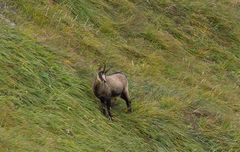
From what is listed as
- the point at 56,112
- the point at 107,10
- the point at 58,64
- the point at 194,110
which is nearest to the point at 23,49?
the point at 58,64

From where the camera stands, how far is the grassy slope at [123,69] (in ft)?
20.0

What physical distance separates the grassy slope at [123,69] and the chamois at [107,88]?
0.11 meters

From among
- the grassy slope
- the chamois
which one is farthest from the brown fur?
the grassy slope

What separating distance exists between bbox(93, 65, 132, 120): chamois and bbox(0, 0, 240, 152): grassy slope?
0.11 m

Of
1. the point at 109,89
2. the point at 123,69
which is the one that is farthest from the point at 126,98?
the point at 123,69

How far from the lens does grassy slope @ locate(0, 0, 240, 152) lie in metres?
6.09

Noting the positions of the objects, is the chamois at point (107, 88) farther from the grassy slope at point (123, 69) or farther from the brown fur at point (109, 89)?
the grassy slope at point (123, 69)

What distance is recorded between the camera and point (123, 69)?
27.0 feet

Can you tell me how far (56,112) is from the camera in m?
6.22

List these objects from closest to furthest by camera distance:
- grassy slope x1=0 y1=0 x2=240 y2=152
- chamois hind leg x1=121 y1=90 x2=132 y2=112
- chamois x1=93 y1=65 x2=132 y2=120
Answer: grassy slope x1=0 y1=0 x2=240 y2=152 < chamois x1=93 y1=65 x2=132 y2=120 < chamois hind leg x1=121 y1=90 x2=132 y2=112

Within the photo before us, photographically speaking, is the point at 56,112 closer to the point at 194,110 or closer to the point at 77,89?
the point at 77,89

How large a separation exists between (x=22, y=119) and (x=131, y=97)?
1914mm

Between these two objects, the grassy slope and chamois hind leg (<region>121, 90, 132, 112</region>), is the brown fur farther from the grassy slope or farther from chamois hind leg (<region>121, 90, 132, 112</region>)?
the grassy slope

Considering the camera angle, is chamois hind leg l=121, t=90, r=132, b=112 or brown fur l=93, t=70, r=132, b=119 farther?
chamois hind leg l=121, t=90, r=132, b=112
